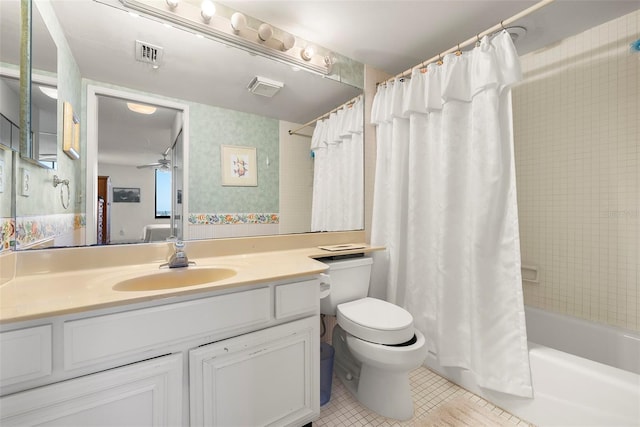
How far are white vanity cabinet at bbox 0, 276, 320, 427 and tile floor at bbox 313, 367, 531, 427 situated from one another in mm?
286

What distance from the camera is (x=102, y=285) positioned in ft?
3.05

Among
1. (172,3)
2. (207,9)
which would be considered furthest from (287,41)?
(172,3)

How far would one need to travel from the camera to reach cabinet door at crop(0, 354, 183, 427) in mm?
696

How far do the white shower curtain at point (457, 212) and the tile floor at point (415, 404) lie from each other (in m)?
0.15

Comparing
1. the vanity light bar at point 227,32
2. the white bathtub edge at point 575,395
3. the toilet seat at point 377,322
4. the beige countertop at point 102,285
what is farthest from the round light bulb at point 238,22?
the white bathtub edge at point 575,395


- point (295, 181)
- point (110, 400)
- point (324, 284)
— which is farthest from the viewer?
point (295, 181)

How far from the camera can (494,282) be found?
1419 millimetres

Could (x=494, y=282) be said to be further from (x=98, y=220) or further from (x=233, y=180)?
(x=98, y=220)

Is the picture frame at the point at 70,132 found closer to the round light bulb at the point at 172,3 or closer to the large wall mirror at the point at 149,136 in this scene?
the large wall mirror at the point at 149,136

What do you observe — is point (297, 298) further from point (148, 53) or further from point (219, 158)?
point (148, 53)

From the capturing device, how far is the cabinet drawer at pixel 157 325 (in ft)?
2.46

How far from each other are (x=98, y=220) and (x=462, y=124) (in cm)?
202

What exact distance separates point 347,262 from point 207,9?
1.57m

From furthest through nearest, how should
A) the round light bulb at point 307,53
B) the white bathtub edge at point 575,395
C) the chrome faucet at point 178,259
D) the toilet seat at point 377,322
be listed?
the round light bulb at point 307,53 < the toilet seat at point 377,322 < the chrome faucet at point 178,259 < the white bathtub edge at point 575,395
